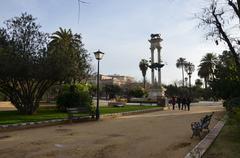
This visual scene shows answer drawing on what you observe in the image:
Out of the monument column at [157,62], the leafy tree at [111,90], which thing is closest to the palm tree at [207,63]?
the monument column at [157,62]

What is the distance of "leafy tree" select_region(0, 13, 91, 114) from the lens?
21359 mm

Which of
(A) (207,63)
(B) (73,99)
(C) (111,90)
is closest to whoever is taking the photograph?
(B) (73,99)

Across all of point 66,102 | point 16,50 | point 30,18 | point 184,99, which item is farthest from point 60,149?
point 184,99

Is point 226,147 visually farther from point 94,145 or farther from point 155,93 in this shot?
point 155,93

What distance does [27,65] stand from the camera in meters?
21.5

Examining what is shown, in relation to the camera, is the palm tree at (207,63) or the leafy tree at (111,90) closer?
the palm tree at (207,63)

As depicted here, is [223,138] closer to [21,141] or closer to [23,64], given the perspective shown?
[21,141]

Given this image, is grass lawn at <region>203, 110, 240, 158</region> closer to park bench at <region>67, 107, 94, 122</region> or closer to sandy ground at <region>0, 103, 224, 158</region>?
sandy ground at <region>0, 103, 224, 158</region>

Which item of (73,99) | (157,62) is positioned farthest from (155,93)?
(73,99)

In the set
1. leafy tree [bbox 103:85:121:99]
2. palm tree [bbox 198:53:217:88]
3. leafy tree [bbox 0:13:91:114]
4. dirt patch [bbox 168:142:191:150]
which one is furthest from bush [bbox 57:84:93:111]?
leafy tree [bbox 103:85:121:99]

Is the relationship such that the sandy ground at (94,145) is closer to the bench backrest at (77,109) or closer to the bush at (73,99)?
the bench backrest at (77,109)

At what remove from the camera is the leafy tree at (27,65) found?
70.1 ft

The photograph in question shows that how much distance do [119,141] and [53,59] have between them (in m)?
11.0

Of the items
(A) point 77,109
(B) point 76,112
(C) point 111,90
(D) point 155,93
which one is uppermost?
(C) point 111,90
